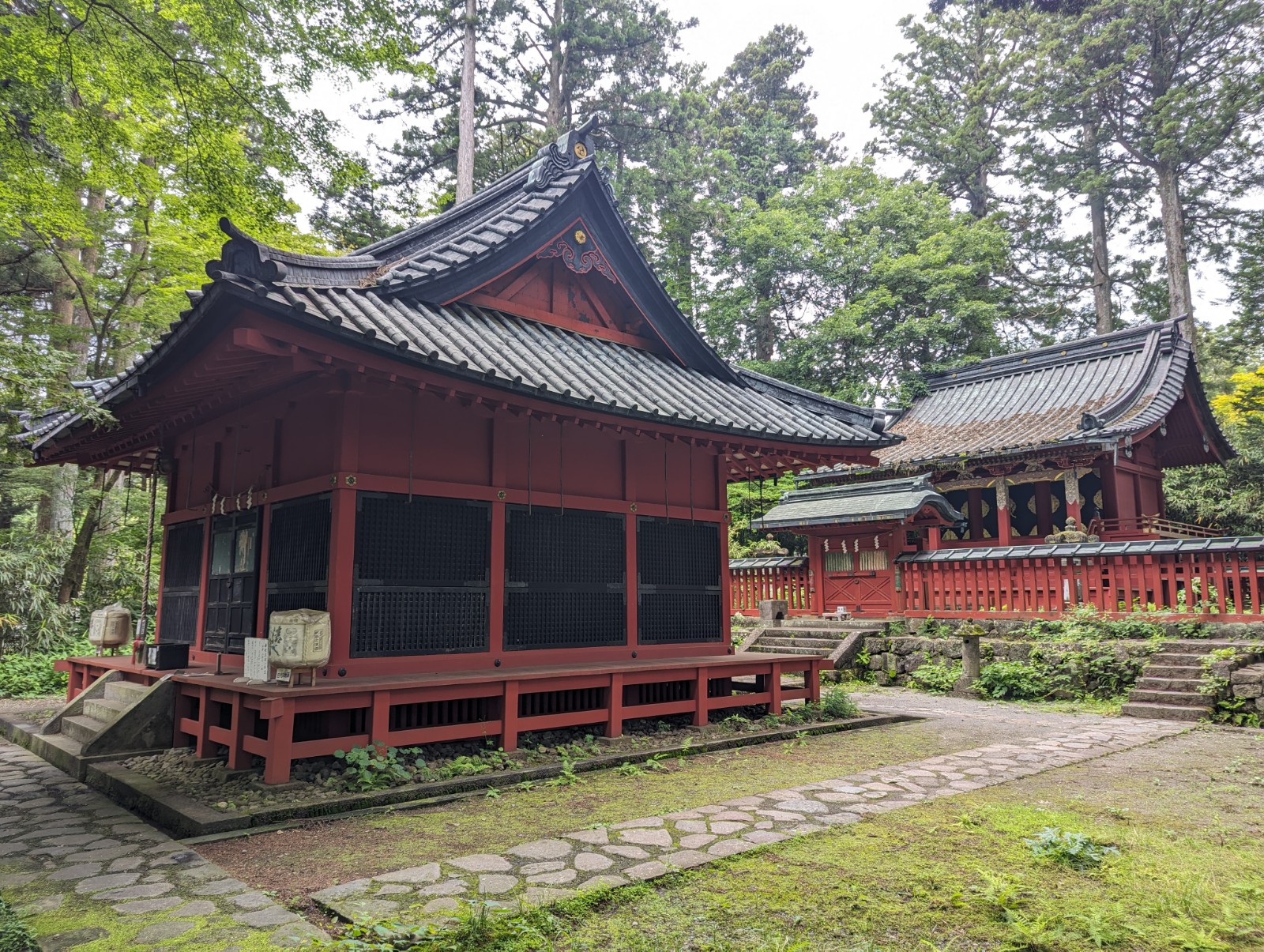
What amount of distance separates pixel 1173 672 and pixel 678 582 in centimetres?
784

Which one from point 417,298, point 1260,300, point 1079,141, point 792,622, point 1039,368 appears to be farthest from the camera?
point 1079,141

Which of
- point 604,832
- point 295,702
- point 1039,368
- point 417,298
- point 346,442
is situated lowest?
point 604,832

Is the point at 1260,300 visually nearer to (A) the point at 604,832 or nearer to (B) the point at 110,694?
(A) the point at 604,832

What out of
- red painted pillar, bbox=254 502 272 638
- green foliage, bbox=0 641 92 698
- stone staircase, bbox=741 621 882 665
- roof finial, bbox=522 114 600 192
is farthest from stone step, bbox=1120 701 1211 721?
green foliage, bbox=0 641 92 698

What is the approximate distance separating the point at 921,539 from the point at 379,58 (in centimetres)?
1806

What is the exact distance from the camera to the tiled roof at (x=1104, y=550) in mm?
12672

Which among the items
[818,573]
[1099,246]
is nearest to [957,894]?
[818,573]

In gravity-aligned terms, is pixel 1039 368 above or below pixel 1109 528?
above

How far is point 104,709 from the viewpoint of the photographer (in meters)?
8.80

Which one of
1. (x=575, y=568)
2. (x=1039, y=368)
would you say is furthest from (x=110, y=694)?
(x=1039, y=368)

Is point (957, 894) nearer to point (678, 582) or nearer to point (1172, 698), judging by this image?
point (678, 582)

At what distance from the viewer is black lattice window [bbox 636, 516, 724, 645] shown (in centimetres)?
1013

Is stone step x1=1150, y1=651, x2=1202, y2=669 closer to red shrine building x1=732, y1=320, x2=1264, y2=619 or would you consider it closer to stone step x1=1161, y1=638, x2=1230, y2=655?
stone step x1=1161, y1=638, x2=1230, y2=655

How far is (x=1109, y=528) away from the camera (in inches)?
803
